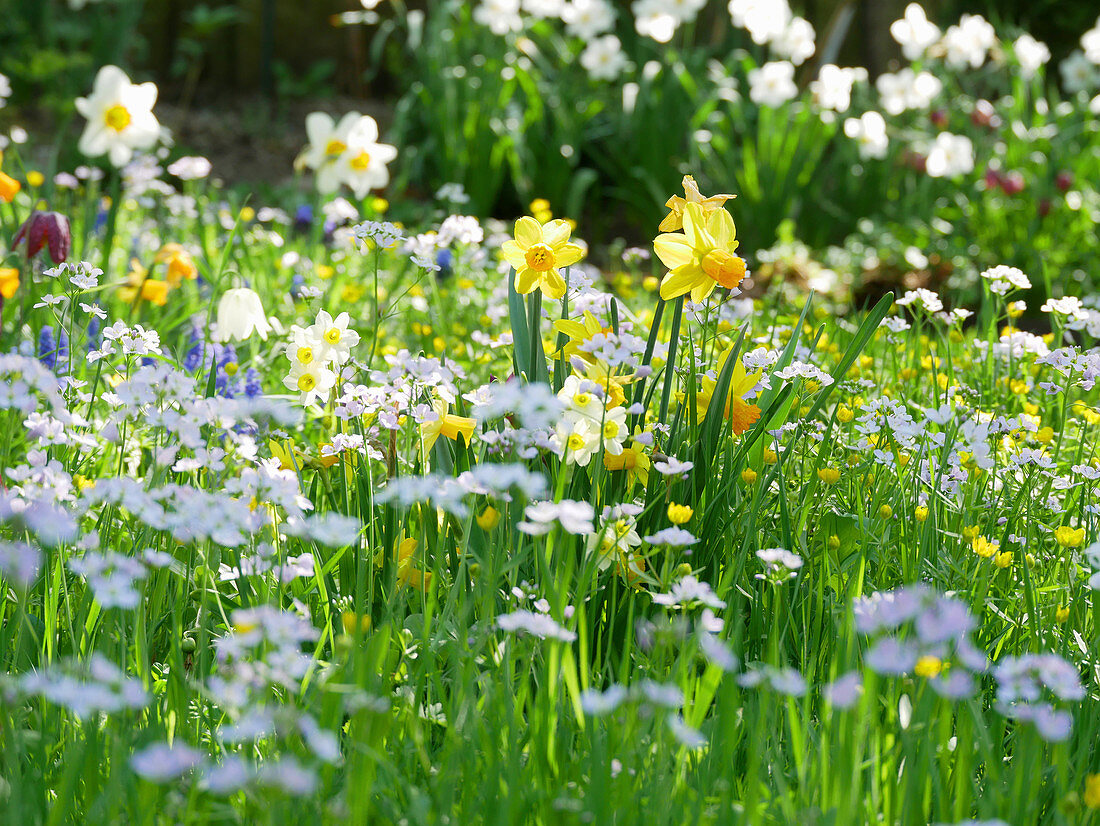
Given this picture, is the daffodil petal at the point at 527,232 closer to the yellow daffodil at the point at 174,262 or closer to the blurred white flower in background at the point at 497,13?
the yellow daffodil at the point at 174,262

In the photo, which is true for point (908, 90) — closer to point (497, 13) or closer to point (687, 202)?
point (497, 13)

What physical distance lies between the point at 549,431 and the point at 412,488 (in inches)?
17.8

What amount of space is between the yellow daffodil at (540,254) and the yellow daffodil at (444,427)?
0.20 meters

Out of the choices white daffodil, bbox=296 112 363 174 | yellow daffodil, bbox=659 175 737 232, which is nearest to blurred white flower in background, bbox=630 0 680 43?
white daffodil, bbox=296 112 363 174

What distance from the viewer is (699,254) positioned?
1.37 metres

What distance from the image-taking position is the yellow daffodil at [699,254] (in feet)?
4.42

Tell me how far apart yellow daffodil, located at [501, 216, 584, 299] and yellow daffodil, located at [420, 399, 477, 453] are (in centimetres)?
20

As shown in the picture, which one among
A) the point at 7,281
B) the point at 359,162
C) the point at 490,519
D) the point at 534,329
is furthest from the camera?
the point at 359,162

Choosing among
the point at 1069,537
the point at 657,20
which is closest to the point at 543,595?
the point at 1069,537

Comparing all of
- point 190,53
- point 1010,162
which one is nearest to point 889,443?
point 1010,162

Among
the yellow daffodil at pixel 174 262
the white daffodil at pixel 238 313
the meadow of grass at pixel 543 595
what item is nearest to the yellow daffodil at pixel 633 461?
the meadow of grass at pixel 543 595

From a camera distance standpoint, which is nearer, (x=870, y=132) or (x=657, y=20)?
(x=870, y=132)

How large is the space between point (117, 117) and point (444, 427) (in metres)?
1.74

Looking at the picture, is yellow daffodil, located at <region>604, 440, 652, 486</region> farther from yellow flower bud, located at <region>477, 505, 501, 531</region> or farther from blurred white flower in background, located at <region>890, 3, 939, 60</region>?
blurred white flower in background, located at <region>890, 3, 939, 60</region>
